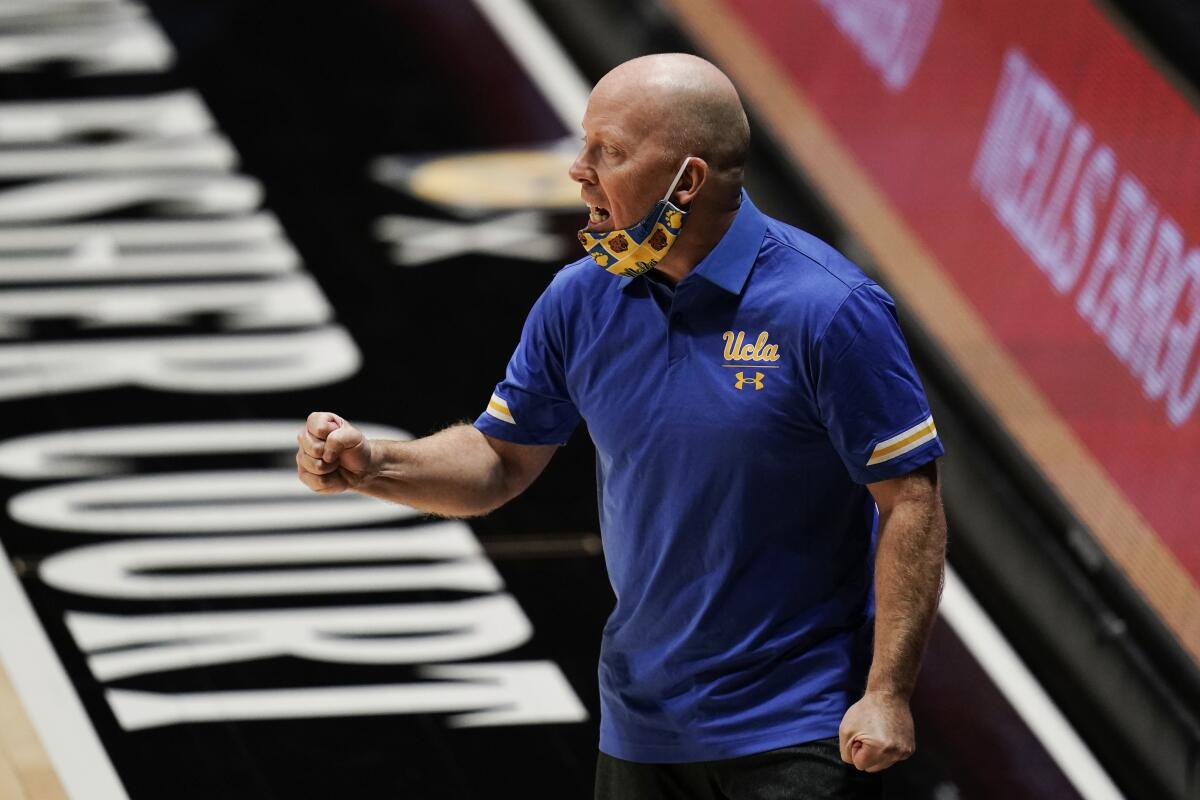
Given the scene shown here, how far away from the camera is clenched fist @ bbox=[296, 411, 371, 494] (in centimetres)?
329

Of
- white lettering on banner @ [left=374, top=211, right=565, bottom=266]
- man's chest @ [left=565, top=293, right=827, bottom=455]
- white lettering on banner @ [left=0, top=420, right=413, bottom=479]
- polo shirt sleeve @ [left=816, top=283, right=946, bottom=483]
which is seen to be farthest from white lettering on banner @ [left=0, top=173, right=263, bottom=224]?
polo shirt sleeve @ [left=816, top=283, right=946, bottom=483]


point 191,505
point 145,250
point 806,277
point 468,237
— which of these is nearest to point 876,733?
point 806,277

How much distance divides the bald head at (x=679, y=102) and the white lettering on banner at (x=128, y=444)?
3.25 metres

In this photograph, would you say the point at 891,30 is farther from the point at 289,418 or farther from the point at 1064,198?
the point at 289,418

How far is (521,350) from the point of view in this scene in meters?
3.57

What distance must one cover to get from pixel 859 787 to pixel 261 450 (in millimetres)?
3431

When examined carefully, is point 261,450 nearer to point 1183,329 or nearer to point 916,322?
point 916,322

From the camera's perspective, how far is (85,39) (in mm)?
9250

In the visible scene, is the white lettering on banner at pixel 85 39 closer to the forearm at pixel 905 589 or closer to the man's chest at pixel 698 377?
the man's chest at pixel 698 377

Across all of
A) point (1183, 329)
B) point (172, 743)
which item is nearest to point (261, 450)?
point (172, 743)

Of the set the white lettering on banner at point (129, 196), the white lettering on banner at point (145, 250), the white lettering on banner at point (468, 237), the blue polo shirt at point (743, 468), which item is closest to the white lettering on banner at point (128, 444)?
the white lettering on banner at point (145, 250)

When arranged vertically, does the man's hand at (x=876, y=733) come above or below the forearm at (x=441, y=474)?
below

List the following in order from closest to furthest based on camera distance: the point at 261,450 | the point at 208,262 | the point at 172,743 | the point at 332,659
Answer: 1. the point at 172,743
2. the point at 332,659
3. the point at 261,450
4. the point at 208,262

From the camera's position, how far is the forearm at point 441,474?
3424 mm
